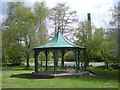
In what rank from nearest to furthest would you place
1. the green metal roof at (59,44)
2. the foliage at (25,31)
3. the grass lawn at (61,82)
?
the grass lawn at (61,82) → the green metal roof at (59,44) → the foliage at (25,31)

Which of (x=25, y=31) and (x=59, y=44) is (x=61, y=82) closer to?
(x=59, y=44)

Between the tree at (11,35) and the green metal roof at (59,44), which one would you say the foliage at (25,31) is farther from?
the green metal roof at (59,44)

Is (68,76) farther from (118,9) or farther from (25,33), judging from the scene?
(25,33)

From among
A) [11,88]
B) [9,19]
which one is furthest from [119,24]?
[9,19]

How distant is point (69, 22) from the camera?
33.5 meters

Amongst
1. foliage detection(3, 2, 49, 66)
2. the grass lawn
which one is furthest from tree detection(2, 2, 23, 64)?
the grass lawn

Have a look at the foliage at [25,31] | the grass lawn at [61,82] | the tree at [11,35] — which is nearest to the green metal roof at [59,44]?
the grass lawn at [61,82]

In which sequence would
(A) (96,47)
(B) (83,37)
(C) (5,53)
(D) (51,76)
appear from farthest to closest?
(C) (5,53)
(B) (83,37)
(A) (96,47)
(D) (51,76)

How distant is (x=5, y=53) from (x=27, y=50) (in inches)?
178

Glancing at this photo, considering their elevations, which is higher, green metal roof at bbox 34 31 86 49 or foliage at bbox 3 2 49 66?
foliage at bbox 3 2 49 66

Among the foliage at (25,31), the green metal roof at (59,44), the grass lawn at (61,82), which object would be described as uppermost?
the foliage at (25,31)

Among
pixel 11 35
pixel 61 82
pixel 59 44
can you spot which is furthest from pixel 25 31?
pixel 61 82

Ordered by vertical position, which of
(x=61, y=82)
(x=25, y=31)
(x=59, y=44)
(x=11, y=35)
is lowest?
(x=61, y=82)

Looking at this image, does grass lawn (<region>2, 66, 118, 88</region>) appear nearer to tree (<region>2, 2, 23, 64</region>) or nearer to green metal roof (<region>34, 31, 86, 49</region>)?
green metal roof (<region>34, 31, 86, 49</region>)
